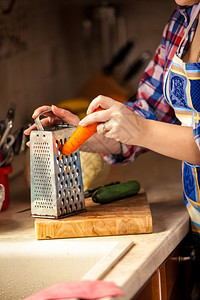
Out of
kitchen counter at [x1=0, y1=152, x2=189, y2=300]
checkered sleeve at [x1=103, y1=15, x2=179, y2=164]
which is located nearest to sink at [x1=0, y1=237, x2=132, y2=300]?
kitchen counter at [x1=0, y1=152, x2=189, y2=300]

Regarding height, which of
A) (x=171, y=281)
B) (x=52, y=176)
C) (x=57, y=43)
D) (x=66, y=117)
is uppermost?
(x=57, y=43)

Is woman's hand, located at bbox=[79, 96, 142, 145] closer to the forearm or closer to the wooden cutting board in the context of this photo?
the forearm

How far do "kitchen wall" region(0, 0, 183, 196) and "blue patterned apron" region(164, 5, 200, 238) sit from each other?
67 centimetres

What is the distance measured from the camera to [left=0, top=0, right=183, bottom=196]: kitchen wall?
6.99 ft

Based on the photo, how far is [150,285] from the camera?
1.24 metres

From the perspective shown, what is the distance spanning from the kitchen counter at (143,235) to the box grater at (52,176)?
75 millimetres

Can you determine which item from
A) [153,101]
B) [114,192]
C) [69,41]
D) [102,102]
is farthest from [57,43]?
[102,102]

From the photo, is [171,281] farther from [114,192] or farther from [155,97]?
[155,97]

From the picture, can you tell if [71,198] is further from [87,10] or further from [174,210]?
[87,10]

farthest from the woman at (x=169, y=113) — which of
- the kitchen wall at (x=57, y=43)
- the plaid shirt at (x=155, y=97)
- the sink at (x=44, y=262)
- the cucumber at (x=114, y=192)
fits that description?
the kitchen wall at (x=57, y=43)

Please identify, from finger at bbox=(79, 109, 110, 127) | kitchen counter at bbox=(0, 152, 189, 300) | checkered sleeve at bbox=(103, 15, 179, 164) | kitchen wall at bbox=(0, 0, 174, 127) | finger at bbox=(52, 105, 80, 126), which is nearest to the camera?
kitchen counter at bbox=(0, 152, 189, 300)

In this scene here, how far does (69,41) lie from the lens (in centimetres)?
245

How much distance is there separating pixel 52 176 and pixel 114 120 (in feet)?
0.69

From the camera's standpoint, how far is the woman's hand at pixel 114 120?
1240 mm
